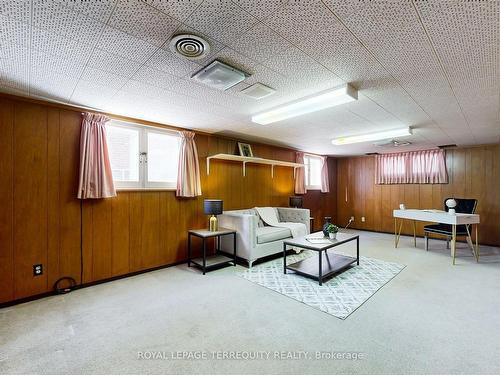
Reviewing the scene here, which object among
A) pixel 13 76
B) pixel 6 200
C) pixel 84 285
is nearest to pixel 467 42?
pixel 13 76

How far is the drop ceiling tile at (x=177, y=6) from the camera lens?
1.28m

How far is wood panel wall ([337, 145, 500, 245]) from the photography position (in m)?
5.09

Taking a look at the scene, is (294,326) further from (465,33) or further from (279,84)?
(465,33)

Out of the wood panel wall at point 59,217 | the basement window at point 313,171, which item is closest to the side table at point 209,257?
the wood panel wall at point 59,217

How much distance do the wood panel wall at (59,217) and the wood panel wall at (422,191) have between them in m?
5.25

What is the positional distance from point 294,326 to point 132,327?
143cm

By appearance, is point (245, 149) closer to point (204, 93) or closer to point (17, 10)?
point (204, 93)

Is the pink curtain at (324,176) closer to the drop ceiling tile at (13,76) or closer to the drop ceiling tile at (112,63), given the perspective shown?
the drop ceiling tile at (112,63)

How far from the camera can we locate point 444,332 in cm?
199

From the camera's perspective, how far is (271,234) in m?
3.94

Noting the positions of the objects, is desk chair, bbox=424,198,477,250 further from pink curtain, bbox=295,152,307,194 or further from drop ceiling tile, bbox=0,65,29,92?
drop ceiling tile, bbox=0,65,29,92

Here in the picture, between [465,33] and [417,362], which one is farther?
[417,362]

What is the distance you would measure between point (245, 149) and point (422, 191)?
15.1 ft

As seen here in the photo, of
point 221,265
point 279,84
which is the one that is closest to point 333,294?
point 221,265
